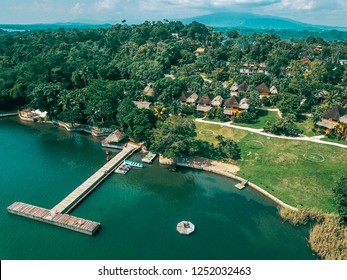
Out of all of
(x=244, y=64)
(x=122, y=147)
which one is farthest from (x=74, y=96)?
(x=244, y=64)

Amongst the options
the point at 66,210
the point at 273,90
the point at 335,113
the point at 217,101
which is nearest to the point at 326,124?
the point at 335,113

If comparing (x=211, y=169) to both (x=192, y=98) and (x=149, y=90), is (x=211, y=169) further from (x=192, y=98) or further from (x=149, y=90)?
(x=149, y=90)

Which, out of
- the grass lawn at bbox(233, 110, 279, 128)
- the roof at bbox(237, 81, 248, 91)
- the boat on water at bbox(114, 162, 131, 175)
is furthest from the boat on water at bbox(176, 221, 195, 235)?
the roof at bbox(237, 81, 248, 91)

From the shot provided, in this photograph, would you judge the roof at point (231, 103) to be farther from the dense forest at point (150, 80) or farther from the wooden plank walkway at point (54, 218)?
the wooden plank walkway at point (54, 218)

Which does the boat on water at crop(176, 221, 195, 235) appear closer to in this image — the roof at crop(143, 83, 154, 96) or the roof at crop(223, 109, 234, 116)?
the roof at crop(223, 109, 234, 116)

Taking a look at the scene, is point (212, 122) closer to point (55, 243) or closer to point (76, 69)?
point (55, 243)

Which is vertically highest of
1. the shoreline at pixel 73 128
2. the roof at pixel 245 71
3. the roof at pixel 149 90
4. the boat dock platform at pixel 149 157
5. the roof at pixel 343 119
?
the roof at pixel 245 71

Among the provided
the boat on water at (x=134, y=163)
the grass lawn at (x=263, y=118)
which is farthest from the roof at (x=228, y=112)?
the boat on water at (x=134, y=163)
